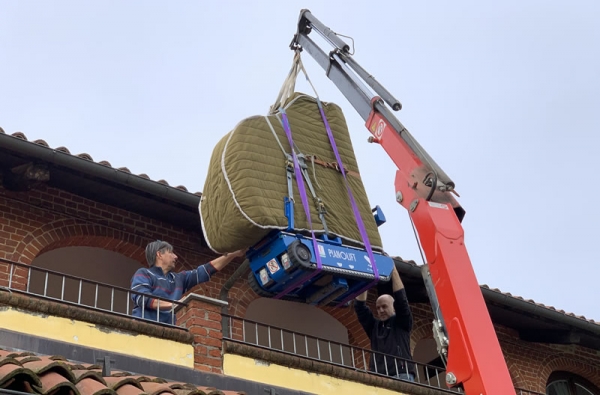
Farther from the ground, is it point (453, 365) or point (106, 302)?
point (106, 302)

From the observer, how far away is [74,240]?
9.63 m

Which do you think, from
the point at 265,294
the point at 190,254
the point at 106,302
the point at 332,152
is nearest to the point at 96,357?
the point at 265,294

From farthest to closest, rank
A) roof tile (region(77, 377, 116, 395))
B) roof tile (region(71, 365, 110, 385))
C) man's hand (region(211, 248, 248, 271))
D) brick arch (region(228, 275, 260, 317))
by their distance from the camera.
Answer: brick arch (region(228, 275, 260, 317)) < man's hand (region(211, 248, 248, 271)) < roof tile (region(71, 365, 110, 385)) < roof tile (region(77, 377, 116, 395))

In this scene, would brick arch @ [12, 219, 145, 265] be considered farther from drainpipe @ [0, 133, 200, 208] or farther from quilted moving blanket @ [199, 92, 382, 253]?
quilted moving blanket @ [199, 92, 382, 253]

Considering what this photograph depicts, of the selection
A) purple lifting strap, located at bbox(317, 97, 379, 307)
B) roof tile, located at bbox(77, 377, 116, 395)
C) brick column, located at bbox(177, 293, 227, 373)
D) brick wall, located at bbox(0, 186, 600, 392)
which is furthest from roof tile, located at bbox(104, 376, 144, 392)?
brick wall, located at bbox(0, 186, 600, 392)

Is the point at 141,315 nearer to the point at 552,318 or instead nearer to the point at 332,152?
the point at 332,152

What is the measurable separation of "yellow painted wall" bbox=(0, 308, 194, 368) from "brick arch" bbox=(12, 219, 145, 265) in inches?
90.3

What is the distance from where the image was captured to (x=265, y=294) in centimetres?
762

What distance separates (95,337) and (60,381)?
7.70 ft

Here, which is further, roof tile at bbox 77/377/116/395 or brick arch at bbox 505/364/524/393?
brick arch at bbox 505/364/524/393

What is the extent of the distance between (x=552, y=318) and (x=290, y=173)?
5.54 m

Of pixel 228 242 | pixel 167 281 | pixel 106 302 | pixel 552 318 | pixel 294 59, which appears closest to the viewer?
pixel 228 242

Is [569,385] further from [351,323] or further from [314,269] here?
[314,269]

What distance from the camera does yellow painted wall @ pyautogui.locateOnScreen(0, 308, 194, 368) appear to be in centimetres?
659
